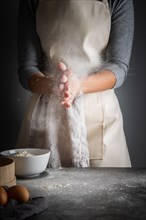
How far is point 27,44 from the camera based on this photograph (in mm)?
1762

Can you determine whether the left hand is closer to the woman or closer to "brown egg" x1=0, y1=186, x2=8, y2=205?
the woman

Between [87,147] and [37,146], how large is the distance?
226 mm

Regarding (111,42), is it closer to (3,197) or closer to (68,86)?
(68,86)

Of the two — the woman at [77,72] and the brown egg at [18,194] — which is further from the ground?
the woman at [77,72]

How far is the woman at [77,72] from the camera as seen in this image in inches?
65.4

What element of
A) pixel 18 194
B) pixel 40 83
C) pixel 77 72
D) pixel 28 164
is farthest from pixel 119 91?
pixel 18 194

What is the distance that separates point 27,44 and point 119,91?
22.7 inches

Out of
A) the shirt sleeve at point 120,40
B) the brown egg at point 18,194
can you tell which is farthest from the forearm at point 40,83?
the brown egg at point 18,194

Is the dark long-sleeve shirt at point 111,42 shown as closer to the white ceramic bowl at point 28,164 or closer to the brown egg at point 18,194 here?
the white ceramic bowl at point 28,164

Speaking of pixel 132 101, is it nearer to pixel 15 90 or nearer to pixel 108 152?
pixel 108 152

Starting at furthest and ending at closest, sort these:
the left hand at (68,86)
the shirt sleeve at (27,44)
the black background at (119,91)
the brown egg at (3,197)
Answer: the black background at (119,91) → the shirt sleeve at (27,44) → the left hand at (68,86) → the brown egg at (3,197)

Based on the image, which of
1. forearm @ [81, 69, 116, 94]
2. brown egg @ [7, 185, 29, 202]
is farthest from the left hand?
brown egg @ [7, 185, 29, 202]

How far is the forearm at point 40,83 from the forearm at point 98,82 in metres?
0.15

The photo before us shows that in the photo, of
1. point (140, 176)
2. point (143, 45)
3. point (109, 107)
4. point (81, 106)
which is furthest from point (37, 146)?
point (143, 45)
